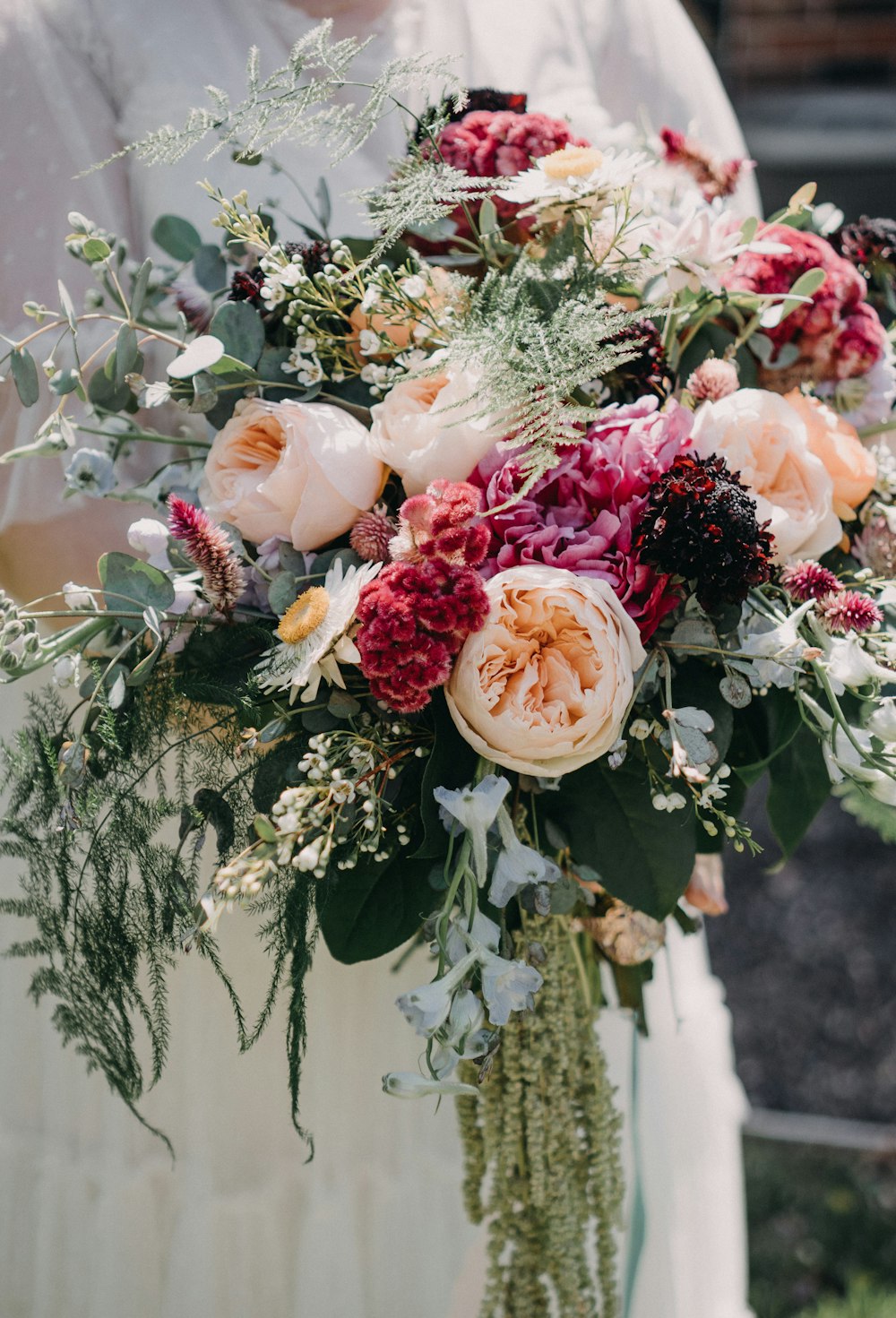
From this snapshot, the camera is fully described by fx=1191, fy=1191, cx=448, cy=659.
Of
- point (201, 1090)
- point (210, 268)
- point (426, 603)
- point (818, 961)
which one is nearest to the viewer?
point (426, 603)

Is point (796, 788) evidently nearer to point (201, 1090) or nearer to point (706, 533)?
point (706, 533)

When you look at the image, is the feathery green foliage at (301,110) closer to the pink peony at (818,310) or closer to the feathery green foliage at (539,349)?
the feathery green foliage at (539,349)

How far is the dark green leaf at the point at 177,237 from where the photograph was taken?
0.85 metres

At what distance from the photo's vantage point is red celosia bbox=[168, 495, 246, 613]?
0.69 meters

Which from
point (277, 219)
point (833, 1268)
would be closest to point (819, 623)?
point (277, 219)

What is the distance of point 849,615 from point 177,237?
54 cm

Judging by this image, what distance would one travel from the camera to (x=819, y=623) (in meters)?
0.70

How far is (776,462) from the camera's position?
751 mm

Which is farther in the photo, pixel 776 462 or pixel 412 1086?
pixel 776 462

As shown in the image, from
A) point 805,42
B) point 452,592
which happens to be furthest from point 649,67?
point 805,42

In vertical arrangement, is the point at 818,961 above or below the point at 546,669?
below

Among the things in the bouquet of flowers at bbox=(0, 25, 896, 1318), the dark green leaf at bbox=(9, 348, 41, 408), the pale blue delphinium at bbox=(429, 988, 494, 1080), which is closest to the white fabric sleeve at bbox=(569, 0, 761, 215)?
the bouquet of flowers at bbox=(0, 25, 896, 1318)

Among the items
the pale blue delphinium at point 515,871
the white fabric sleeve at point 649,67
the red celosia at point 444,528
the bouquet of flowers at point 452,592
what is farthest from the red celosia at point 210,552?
the white fabric sleeve at point 649,67

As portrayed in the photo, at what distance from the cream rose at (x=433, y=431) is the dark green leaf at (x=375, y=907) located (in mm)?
244
